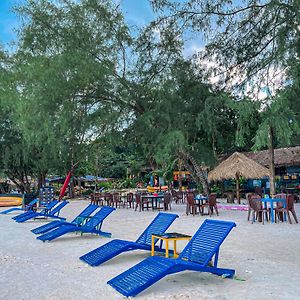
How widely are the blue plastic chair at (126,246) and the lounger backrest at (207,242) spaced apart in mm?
1012

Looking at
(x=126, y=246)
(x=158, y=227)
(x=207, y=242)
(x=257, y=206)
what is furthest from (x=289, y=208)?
(x=207, y=242)

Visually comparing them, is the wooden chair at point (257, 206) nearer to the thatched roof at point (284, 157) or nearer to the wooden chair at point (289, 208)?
the wooden chair at point (289, 208)

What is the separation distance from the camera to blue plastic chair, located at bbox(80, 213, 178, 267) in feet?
20.4

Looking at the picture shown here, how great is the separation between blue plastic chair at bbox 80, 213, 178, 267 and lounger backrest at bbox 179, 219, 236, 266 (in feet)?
3.32

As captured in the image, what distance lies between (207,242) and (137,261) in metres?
1.61

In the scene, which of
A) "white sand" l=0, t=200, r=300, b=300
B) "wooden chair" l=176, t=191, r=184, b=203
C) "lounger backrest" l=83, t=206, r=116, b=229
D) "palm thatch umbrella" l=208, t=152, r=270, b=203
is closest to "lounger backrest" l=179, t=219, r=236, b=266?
"white sand" l=0, t=200, r=300, b=300

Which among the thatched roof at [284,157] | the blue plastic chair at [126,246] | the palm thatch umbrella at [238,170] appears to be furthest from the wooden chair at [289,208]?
the thatched roof at [284,157]

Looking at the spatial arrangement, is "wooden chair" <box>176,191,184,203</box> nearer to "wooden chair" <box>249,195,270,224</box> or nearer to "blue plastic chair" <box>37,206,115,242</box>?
→ "wooden chair" <box>249,195,270,224</box>

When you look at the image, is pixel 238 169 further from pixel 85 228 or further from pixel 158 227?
pixel 158 227

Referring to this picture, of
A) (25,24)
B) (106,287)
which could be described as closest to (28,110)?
(25,24)

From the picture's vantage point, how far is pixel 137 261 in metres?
6.46

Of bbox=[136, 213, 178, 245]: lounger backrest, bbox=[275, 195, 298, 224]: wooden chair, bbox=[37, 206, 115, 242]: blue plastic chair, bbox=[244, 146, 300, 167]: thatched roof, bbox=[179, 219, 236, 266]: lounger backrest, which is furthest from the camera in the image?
bbox=[244, 146, 300, 167]: thatched roof

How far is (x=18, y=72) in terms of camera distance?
14844 mm

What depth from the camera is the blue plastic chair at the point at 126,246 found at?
20.4 ft
